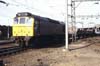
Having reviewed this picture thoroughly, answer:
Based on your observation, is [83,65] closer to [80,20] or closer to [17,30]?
[17,30]

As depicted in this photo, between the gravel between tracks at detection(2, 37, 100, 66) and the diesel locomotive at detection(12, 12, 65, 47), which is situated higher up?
the diesel locomotive at detection(12, 12, 65, 47)

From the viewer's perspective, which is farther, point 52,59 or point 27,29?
point 27,29

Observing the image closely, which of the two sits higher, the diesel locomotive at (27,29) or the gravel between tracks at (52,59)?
the diesel locomotive at (27,29)

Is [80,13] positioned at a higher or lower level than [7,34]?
higher

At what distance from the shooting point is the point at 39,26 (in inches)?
1132

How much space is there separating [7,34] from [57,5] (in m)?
10.8

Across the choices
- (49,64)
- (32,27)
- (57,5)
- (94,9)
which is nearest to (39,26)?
(32,27)

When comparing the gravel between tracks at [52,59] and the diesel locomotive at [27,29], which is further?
the diesel locomotive at [27,29]

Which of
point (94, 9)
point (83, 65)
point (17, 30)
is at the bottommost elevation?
point (83, 65)

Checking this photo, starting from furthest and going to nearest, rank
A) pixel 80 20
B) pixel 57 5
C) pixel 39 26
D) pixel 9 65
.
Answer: pixel 80 20
pixel 57 5
pixel 39 26
pixel 9 65

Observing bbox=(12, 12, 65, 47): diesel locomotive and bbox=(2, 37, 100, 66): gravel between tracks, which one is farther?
bbox=(12, 12, 65, 47): diesel locomotive

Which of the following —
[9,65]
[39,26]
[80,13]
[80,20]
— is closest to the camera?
[9,65]

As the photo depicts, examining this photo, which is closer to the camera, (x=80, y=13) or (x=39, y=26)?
(x=39, y=26)

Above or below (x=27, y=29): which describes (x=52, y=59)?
below
